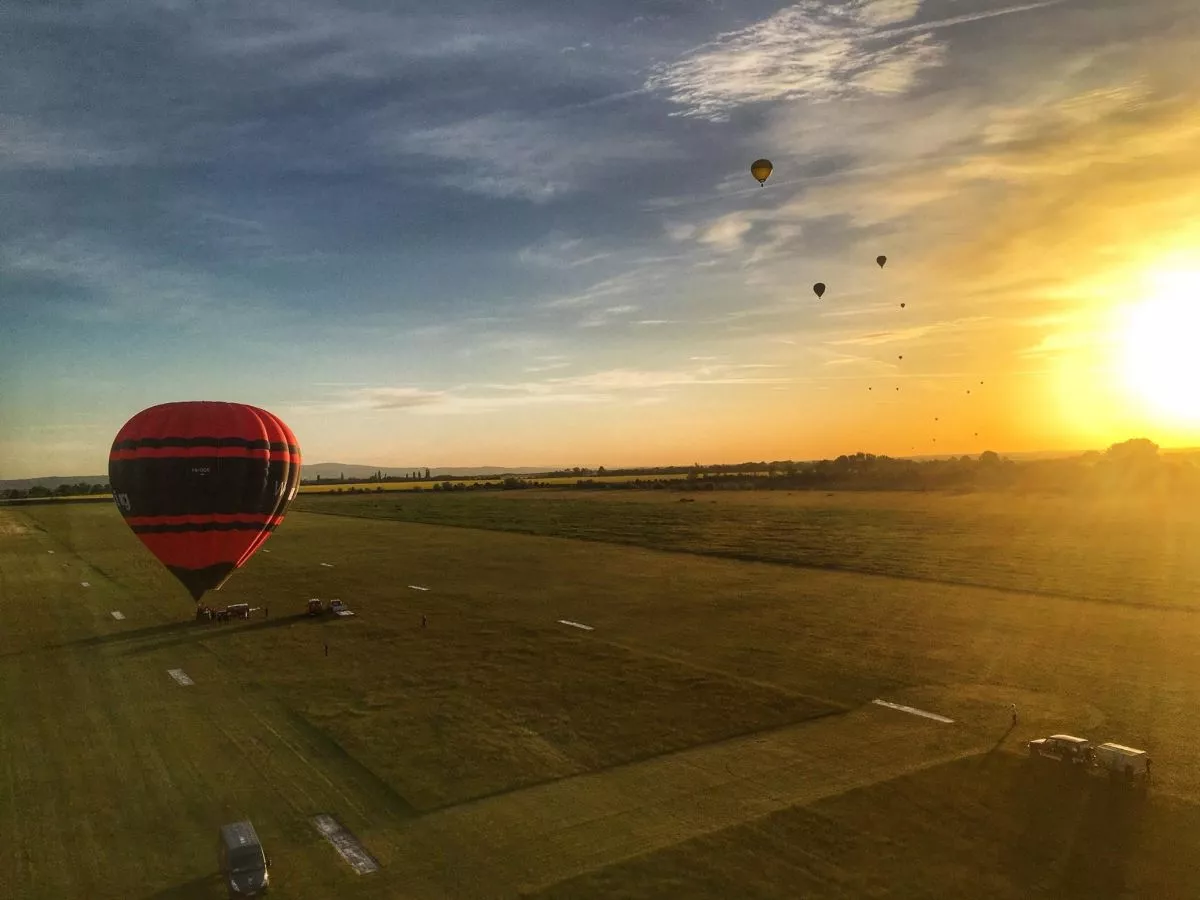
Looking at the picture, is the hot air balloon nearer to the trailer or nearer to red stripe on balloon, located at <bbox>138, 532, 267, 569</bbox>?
red stripe on balloon, located at <bbox>138, 532, 267, 569</bbox>

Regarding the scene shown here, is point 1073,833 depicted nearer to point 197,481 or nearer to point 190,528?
point 197,481

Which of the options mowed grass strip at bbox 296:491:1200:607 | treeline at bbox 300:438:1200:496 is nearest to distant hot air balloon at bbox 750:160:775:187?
mowed grass strip at bbox 296:491:1200:607

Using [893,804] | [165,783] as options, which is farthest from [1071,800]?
[165,783]

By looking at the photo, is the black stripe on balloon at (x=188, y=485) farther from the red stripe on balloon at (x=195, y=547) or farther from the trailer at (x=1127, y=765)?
the trailer at (x=1127, y=765)

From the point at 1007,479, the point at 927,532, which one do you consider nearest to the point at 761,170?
the point at 927,532

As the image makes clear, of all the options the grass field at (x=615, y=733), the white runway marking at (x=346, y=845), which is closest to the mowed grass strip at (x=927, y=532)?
the grass field at (x=615, y=733)

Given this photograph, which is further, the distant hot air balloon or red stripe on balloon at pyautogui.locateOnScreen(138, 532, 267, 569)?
the distant hot air balloon
